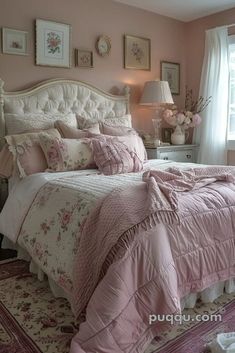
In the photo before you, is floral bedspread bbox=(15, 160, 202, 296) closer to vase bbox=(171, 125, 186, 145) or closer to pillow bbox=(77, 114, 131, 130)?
pillow bbox=(77, 114, 131, 130)

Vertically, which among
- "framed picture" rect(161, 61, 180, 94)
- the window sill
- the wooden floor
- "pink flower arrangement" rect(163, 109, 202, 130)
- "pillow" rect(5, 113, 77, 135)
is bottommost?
the wooden floor

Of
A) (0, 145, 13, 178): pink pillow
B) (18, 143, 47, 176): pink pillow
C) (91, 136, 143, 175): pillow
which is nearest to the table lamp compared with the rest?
(91, 136, 143, 175): pillow

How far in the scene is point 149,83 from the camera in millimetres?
3896

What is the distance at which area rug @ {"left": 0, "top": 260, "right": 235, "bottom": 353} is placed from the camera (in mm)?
1580

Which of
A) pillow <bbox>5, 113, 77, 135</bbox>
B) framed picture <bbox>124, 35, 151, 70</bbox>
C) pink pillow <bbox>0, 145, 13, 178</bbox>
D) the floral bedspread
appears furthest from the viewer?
framed picture <bbox>124, 35, 151, 70</bbox>

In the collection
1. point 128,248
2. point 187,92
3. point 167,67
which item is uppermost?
point 167,67

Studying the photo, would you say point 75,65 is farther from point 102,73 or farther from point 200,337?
point 200,337

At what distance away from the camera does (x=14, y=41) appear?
10.3 ft

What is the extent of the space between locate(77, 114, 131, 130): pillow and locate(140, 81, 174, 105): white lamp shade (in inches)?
12.4

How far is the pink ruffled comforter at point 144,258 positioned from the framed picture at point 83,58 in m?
2.21

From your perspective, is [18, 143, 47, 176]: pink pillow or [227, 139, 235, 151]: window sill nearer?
[18, 143, 47, 176]: pink pillow

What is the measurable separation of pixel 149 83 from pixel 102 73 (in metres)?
0.58

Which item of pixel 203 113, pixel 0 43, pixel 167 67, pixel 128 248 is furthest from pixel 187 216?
pixel 167 67

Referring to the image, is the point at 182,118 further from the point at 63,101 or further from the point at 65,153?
the point at 65,153
